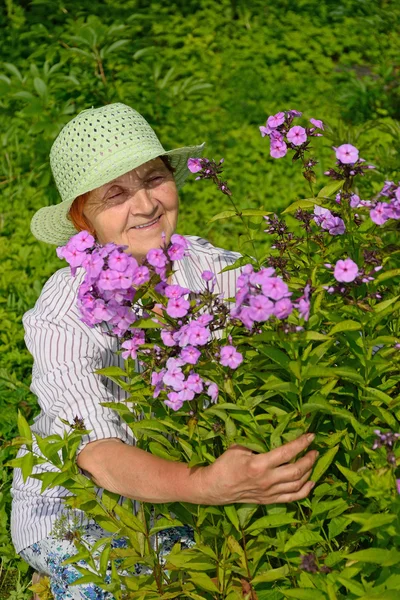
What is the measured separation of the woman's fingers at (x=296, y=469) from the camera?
5.68 feet

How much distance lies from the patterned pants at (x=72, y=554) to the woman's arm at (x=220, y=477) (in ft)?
1.47

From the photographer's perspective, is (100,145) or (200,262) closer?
(100,145)

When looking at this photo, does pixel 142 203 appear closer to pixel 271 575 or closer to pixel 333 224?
pixel 333 224

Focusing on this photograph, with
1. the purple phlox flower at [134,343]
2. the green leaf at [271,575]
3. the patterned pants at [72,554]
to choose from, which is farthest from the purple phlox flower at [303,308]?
the patterned pants at [72,554]

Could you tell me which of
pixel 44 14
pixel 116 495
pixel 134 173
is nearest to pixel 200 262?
pixel 134 173

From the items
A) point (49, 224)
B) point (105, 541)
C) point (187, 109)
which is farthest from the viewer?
point (187, 109)

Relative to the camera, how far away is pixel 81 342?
2.40m

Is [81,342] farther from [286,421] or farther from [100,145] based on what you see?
[286,421]

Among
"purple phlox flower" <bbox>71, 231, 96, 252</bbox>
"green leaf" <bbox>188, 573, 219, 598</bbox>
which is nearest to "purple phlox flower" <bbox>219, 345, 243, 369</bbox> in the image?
"purple phlox flower" <bbox>71, 231, 96, 252</bbox>

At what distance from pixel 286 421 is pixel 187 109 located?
419 centimetres

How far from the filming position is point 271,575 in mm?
1854

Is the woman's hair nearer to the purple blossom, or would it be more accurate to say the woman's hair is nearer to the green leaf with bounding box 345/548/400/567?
the purple blossom

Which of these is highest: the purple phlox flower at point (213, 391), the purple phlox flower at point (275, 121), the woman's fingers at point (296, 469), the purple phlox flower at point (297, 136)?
the purple phlox flower at point (275, 121)

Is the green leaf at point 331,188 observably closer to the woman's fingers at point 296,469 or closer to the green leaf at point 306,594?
the woman's fingers at point 296,469
